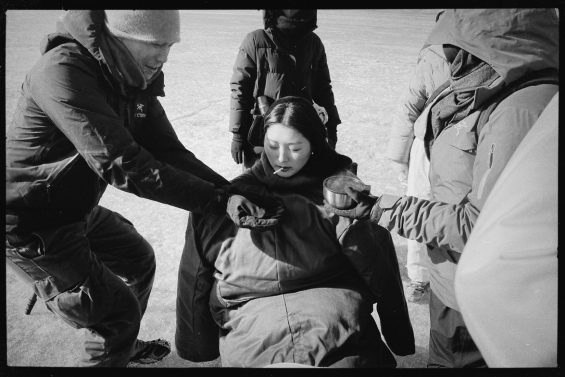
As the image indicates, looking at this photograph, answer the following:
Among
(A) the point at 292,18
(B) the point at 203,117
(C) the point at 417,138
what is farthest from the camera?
(B) the point at 203,117

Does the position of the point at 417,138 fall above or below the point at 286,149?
below

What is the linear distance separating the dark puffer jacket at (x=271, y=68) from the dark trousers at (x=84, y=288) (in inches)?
56.8

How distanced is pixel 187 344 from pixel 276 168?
0.87 metres

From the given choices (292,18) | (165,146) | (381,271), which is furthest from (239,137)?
(381,271)

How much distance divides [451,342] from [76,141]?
158cm

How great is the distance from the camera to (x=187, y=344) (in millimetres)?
1900

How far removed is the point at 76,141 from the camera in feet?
4.98

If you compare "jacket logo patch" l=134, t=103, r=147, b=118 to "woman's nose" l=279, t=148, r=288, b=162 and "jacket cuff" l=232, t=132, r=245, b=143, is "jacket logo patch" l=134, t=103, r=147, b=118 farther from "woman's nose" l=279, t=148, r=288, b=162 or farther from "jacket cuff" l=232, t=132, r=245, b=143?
"jacket cuff" l=232, t=132, r=245, b=143

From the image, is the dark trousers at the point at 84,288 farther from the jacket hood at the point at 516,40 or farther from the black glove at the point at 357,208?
the jacket hood at the point at 516,40

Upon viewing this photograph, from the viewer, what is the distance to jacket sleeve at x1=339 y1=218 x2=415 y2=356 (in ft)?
5.64

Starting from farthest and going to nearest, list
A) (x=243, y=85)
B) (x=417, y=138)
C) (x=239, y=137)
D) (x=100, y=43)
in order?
(x=239, y=137) < (x=243, y=85) < (x=417, y=138) < (x=100, y=43)

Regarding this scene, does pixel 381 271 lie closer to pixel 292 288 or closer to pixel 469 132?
pixel 292 288

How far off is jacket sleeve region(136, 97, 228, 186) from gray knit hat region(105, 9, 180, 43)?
1.39ft

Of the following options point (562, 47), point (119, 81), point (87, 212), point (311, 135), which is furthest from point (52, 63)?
point (562, 47)
